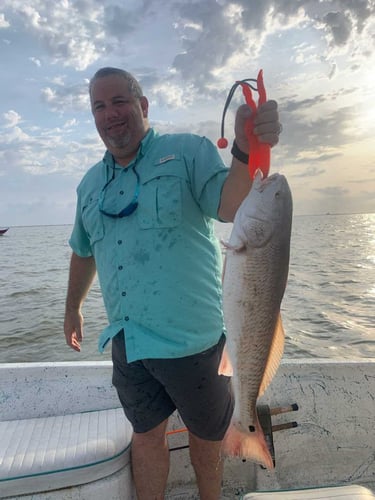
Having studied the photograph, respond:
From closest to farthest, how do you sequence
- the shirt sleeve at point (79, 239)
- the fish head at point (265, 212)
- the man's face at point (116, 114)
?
the fish head at point (265, 212)
the man's face at point (116, 114)
the shirt sleeve at point (79, 239)

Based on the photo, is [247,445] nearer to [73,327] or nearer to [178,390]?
[178,390]

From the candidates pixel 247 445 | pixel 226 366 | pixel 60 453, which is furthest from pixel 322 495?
pixel 60 453

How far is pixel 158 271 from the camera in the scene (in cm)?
247

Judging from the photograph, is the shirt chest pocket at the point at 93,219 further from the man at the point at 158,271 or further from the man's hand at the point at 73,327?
the man's hand at the point at 73,327

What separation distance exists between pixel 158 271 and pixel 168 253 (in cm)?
11

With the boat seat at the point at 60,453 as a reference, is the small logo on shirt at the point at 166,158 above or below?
above

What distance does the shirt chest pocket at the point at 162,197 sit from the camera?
8.15 feet

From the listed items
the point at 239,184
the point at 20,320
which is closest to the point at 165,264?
the point at 239,184

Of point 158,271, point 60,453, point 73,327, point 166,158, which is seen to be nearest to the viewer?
point 158,271

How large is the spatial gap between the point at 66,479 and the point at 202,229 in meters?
1.70

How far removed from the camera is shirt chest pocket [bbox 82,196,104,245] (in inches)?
107

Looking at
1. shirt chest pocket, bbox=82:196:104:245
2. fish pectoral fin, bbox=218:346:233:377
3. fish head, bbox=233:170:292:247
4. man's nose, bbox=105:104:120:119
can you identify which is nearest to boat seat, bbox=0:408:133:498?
fish pectoral fin, bbox=218:346:233:377

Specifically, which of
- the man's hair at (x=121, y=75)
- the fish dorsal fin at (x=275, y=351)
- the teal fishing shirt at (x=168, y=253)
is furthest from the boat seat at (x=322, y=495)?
the man's hair at (x=121, y=75)

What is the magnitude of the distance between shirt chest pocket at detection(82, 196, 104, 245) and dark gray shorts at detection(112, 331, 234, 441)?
637 millimetres
